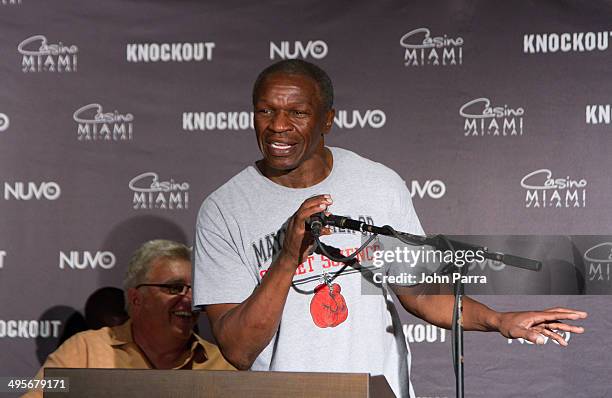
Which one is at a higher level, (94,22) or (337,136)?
(94,22)

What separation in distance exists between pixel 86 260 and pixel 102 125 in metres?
0.62

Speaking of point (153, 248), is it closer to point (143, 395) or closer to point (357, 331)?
point (357, 331)

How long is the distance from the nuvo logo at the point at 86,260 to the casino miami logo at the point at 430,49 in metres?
1.60

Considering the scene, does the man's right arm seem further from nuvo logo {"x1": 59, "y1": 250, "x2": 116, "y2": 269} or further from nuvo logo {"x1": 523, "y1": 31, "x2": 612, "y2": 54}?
nuvo logo {"x1": 523, "y1": 31, "x2": 612, "y2": 54}

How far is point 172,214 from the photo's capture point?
3719mm

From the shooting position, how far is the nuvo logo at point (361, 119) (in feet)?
11.9

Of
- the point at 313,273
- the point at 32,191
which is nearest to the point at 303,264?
the point at 313,273

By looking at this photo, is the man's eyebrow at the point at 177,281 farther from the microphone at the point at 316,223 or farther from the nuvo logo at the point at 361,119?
the microphone at the point at 316,223

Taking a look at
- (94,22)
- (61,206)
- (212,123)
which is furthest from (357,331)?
(94,22)

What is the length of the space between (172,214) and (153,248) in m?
0.28

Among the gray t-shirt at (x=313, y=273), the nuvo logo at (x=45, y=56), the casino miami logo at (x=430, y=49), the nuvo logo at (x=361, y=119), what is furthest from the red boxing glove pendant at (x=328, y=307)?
the nuvo logo at (x=45, y=56)

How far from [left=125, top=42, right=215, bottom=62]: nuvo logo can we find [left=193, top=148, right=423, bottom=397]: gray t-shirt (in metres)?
1.74

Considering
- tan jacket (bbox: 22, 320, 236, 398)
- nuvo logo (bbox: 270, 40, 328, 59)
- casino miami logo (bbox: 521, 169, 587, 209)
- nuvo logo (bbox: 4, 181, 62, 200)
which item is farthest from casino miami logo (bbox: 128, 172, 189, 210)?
casino miami logo (bbox: 521, 169, 587, 209)

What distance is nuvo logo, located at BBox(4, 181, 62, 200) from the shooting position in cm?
381
